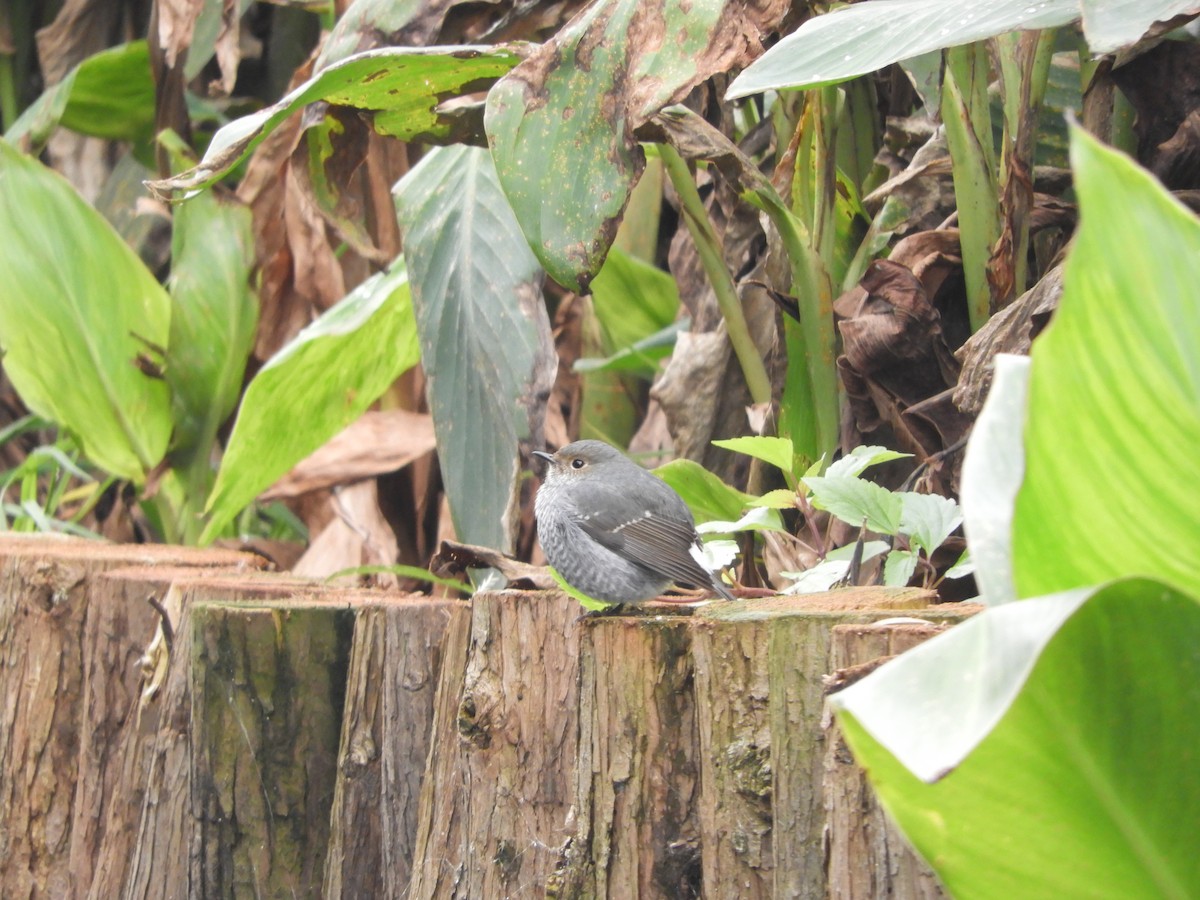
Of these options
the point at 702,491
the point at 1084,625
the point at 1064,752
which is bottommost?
the point at 702,491

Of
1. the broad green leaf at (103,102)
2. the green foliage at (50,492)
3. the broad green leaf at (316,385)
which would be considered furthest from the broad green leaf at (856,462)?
the broad green leaf at (103,102)

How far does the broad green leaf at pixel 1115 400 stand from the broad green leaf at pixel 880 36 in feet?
3.21

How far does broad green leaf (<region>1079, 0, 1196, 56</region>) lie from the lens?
5.61 ft

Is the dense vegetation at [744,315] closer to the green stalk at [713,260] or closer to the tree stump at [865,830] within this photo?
the green stalk at [713,260]

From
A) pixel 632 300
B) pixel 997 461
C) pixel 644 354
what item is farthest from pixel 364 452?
pixel 997 461

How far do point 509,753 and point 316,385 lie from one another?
1860 millimetres

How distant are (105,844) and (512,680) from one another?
1.22 metres

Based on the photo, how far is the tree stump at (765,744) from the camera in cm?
153

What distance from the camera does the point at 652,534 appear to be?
8.46 ft

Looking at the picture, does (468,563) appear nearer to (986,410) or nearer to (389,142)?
(986,410)

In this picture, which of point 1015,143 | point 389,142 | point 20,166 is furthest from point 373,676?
point 389,142

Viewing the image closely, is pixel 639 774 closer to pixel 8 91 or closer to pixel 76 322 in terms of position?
pixel 76 322

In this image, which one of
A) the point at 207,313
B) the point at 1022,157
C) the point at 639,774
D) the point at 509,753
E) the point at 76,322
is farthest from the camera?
the point at 207,313

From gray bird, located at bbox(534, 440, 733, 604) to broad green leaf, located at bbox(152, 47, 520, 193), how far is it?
785 millimetres
